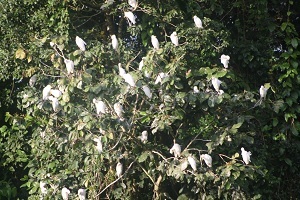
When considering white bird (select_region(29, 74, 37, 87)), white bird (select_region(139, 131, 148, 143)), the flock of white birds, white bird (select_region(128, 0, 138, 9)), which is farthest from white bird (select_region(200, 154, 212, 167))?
white bird (select_region(29, 74, 37, 87))

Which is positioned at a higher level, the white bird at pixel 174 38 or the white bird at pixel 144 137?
the white bird at pixel 174 38

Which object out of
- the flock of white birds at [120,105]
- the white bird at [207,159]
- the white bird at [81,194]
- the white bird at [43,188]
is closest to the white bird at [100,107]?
the flock of white birds at [120,105]

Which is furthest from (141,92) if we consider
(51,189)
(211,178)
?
(51,189)

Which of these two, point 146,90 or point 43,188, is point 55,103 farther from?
point 43,188

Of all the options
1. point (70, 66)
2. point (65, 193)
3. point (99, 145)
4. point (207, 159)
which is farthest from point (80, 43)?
point (207, 159)

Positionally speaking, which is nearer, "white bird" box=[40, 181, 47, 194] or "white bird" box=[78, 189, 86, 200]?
"white bird" box=[78, 189, 86, 200]

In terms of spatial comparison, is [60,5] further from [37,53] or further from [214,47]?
[214,47]

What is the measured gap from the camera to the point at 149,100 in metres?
3.07

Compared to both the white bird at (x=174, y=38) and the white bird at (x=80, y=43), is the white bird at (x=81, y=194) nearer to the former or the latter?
the white bird at (x=80, y=43)

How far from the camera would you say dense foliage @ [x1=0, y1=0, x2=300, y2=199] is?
300 cm

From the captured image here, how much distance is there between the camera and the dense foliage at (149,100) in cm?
300

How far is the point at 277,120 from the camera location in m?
3.65

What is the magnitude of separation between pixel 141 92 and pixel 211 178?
61 centimetres

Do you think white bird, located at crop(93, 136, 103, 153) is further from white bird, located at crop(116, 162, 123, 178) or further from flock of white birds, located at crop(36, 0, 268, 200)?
white bird, located at crop(116, 162, 123, 178)
